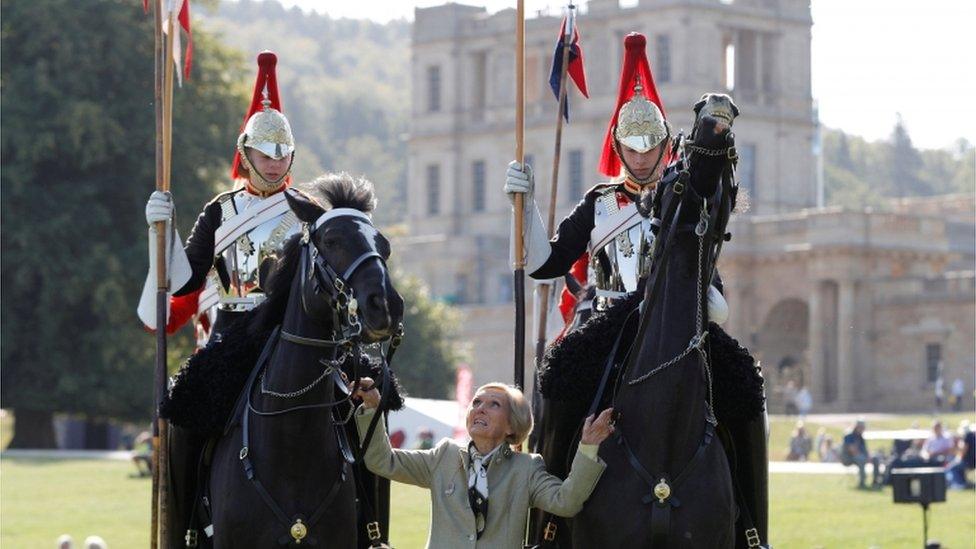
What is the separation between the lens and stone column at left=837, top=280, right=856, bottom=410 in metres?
95.9

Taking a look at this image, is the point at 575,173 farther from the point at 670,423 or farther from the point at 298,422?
the point at 670,423

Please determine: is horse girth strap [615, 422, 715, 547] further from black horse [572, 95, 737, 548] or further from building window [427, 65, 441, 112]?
building window [427, 65, 441, 112]

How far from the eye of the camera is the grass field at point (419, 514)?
85.7 feet

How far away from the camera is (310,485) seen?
11477 millimetres

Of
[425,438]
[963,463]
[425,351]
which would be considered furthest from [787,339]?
[963,463]

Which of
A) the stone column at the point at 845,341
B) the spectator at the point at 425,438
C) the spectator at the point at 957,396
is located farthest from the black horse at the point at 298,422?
the stone column at the point at 845,341

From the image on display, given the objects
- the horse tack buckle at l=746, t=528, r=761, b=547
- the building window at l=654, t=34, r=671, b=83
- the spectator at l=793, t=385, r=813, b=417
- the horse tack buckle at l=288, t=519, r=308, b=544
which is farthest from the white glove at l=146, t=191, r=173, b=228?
the building window at l=654, t=34, r=671, b=83

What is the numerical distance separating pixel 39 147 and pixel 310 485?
4538 centimetres

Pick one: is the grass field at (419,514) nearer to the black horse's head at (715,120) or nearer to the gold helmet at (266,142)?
the gold helmet at (266,142)

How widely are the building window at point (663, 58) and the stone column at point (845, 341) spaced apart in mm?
25733

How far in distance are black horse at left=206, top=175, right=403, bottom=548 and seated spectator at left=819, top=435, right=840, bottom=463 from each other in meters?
41.3

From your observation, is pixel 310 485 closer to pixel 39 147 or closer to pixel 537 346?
pixel 537 346

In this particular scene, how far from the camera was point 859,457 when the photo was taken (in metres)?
37.8

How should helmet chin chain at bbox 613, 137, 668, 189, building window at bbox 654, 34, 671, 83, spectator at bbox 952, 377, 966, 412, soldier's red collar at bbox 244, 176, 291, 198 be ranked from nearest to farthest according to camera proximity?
helmet chin chain at bbox 613, 137, 668, 189 → soldier's red collar at bbox 244, 176, 291, 198 → spectator at bbox 952, 377, 966, 412 → building window at bbox 654, 34, 671, 83
